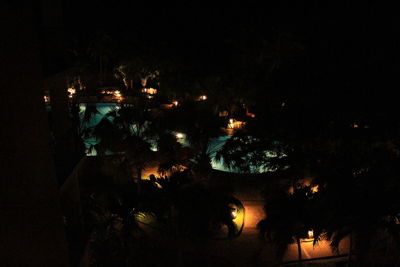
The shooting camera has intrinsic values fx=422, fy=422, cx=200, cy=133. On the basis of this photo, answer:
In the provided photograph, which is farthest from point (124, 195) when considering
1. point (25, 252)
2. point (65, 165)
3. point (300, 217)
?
point (25, 252)

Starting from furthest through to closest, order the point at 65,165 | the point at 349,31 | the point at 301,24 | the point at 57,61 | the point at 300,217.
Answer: the point at 301,24 < the point at 349,31 < the point at 300,217 < the point at 65,165 < the point at 57,61

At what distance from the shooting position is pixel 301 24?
38.2 feet

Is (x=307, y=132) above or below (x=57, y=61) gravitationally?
below

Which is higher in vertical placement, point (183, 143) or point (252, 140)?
point (252, 140)

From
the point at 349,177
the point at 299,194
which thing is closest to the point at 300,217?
the point at 299,194

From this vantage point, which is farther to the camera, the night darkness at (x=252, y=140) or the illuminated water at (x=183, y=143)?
the illuminated water at (x=183, y=143)

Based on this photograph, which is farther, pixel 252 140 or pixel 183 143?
pixel 183 143

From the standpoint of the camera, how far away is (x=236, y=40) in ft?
39.6

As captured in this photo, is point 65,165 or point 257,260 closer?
point 65,165

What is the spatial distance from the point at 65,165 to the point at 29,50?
3.12 metres

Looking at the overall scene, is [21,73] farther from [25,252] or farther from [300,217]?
[300,217]

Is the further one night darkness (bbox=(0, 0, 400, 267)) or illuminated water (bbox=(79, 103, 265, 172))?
illuminated water (bbox=(79, 103, 265, 172))

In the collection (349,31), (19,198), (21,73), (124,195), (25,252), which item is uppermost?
(349,31)

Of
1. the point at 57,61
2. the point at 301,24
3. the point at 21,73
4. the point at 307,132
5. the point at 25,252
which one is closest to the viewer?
the point at 21,73
